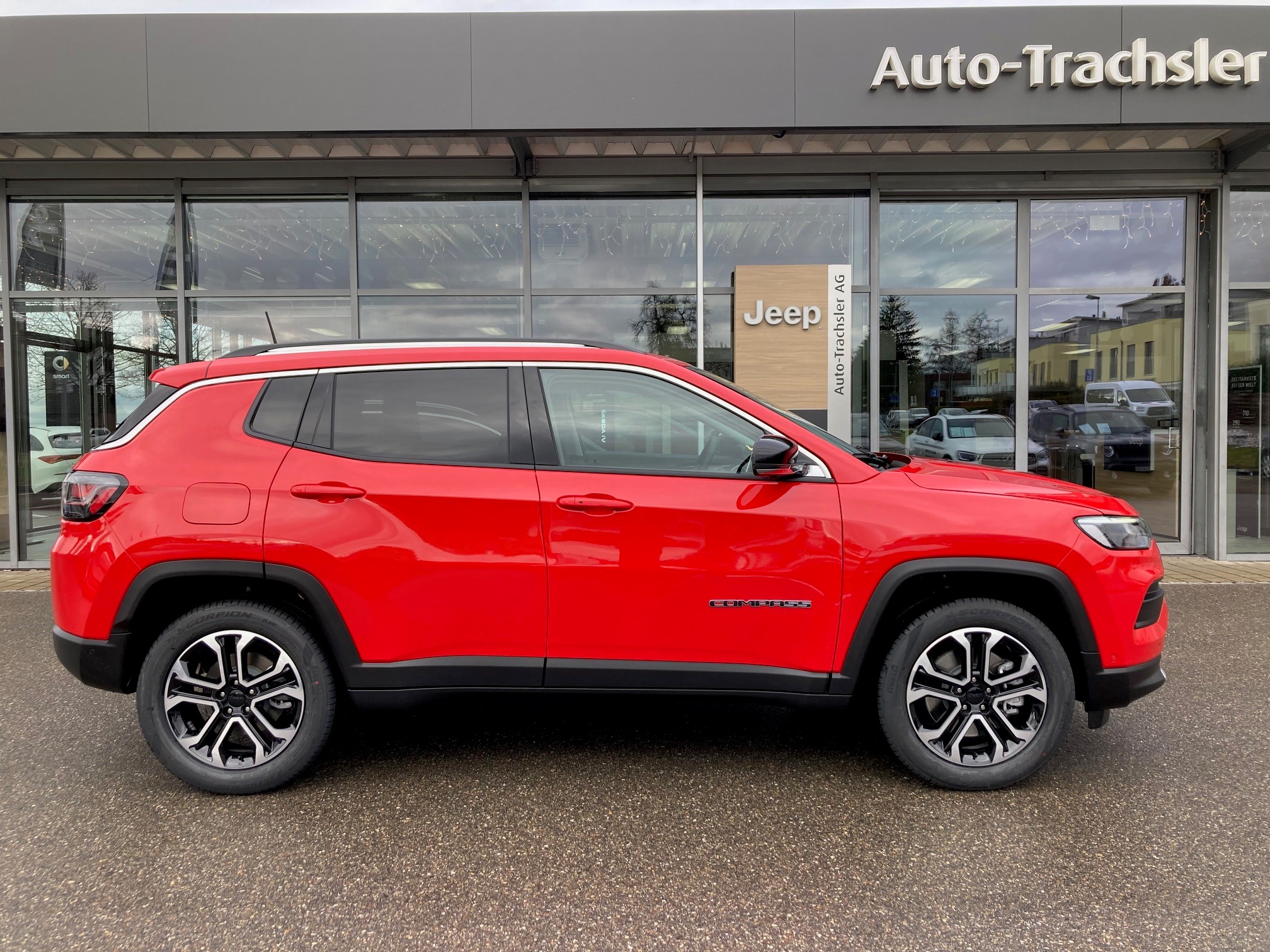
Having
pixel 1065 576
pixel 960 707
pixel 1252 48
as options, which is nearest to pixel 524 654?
pixel 960 707

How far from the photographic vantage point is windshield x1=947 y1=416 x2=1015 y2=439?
791 cm

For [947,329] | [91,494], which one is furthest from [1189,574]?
[91,494]

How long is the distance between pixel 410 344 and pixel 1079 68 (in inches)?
232

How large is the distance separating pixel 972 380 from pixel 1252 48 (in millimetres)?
3344

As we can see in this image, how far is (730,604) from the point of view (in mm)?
2889

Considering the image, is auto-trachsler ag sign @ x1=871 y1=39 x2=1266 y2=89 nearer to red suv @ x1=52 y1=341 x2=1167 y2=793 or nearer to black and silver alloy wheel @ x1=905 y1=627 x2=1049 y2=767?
red suv @ x1=52 y1=341 x2=1167 y2=793

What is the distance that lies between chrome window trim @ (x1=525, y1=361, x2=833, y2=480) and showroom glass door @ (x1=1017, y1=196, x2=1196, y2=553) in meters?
6.00

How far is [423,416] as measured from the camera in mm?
3043

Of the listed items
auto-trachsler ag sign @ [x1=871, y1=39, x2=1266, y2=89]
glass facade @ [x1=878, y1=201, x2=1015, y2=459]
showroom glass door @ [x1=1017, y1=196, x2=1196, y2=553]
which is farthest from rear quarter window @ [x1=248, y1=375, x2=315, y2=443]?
showroom glass door @ [x1=1017, y1=196, x2=1196, y2=553]

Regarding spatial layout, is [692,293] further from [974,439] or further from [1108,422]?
[1108,422]

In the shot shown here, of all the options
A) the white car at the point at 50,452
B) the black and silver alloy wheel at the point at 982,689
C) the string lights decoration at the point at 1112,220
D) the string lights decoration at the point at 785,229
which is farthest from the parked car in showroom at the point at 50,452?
the string lights decoration at the point at 1112,220

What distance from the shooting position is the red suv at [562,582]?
2877 mm

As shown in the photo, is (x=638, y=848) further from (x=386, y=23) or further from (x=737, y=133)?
(x=386, y=23)

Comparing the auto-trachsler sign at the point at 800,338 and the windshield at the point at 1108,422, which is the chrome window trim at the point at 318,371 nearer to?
the auto-trachsler sign at the point at 800,338
